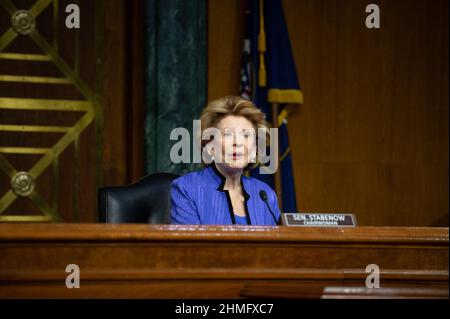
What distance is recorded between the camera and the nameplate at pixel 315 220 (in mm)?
2002

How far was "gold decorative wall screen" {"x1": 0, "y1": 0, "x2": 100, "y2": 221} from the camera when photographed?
4281 mm

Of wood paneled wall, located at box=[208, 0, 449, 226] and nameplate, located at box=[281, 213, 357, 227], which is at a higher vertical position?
wood paneled wall, located at box=[208, 0, 449, 226]

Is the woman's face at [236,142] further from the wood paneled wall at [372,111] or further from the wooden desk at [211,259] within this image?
the wood paneled wall at [372,111]

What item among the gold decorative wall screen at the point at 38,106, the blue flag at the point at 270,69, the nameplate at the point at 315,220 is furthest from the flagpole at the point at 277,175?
the nameplate at the point at 315,220

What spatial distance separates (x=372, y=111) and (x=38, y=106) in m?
2.24

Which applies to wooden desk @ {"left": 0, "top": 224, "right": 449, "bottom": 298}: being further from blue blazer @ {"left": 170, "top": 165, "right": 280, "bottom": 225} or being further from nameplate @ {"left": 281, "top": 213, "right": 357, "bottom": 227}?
blue blazer @ {"left": 170, "top": 165, "right": 280, "bottom": 225}

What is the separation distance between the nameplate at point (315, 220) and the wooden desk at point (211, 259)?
15 centimetres

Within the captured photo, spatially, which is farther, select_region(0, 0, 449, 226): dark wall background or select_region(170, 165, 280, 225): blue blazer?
select_region(0, 0, 449, 226): dark wall background

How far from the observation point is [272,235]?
5.82ft

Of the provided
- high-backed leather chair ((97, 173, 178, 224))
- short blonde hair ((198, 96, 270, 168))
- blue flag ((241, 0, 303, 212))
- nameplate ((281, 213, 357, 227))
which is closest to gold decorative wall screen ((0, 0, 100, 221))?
blue flag ((241, 0, 303, 212))

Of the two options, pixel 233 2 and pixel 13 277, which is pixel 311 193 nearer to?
pixel 233 2

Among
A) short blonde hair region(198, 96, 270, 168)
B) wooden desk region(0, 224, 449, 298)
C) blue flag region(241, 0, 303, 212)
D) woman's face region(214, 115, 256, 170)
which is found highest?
blue flag region(241, 0, 303, 212)

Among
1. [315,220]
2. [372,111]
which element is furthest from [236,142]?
[372,111]
